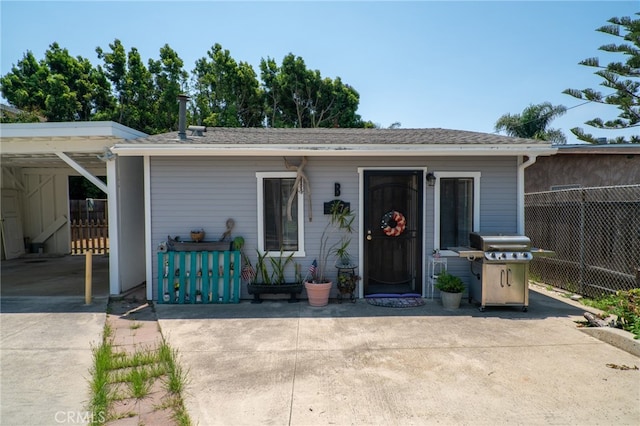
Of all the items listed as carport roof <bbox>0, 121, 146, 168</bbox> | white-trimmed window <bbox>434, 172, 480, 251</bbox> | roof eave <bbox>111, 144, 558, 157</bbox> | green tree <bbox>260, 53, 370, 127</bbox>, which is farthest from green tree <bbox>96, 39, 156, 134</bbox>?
white-trimmed window <bbox>434, 172, 480, 251</bbox>

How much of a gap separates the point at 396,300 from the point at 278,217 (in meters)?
2.29

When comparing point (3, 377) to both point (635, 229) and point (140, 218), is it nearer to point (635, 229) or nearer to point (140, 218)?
point (140, 218)

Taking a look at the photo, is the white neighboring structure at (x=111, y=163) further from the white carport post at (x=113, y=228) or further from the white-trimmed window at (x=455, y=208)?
the white-trimmed window at (x=455, y=208)

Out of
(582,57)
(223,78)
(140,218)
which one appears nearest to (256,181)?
(140,218)

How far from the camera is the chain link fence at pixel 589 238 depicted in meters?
5.05

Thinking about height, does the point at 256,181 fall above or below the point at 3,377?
above

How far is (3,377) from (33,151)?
14.7ft

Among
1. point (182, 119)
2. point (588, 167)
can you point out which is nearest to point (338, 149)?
point (182, 119)

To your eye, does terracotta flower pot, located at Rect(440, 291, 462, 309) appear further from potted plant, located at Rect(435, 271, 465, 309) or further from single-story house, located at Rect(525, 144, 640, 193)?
single-story house, located at Rect(525, 144, 640, 193)

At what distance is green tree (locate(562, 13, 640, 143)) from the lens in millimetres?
9312

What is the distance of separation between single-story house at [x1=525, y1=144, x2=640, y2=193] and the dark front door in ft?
17.3

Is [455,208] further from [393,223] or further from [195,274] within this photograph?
[195,274]

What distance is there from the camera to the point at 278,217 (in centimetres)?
588

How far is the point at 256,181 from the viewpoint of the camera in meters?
5.81
